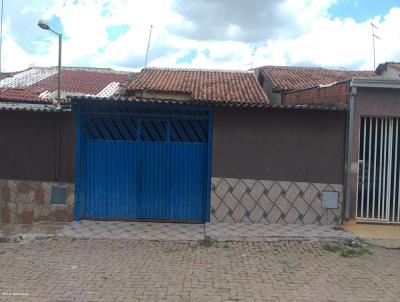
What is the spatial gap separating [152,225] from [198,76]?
9.37 meters

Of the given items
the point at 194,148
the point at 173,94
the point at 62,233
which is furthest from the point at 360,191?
the point at 173,94

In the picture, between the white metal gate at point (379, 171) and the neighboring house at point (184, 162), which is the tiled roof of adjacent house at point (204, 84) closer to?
the neighboring house at point (184, 162)

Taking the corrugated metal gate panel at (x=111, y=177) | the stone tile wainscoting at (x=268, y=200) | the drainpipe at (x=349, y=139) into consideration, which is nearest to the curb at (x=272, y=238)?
the stone tile wainscoting at (x=268, y=200)

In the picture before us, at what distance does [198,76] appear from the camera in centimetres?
1730

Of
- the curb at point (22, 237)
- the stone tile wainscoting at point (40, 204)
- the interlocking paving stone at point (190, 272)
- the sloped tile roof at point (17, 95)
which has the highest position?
the sloped tile roof at point (17, 95)

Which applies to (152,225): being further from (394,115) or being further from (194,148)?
(394,115)

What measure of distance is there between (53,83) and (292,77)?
992 centimetres

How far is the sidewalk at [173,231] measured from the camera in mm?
8109

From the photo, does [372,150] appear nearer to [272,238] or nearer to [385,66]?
[272,238]

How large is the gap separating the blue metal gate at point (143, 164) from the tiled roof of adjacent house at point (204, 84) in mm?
4128

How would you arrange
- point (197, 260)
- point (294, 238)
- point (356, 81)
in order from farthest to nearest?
point (356, 81), point (294, 238), point (197, 260)

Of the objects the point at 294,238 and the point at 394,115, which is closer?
the point at 294,238

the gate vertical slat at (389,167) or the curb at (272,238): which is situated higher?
the gate vertical slat at (389,167)

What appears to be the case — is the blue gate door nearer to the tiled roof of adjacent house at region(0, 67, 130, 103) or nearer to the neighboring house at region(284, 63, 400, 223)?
the neighboring house at region(284, 63, 400, 223)
